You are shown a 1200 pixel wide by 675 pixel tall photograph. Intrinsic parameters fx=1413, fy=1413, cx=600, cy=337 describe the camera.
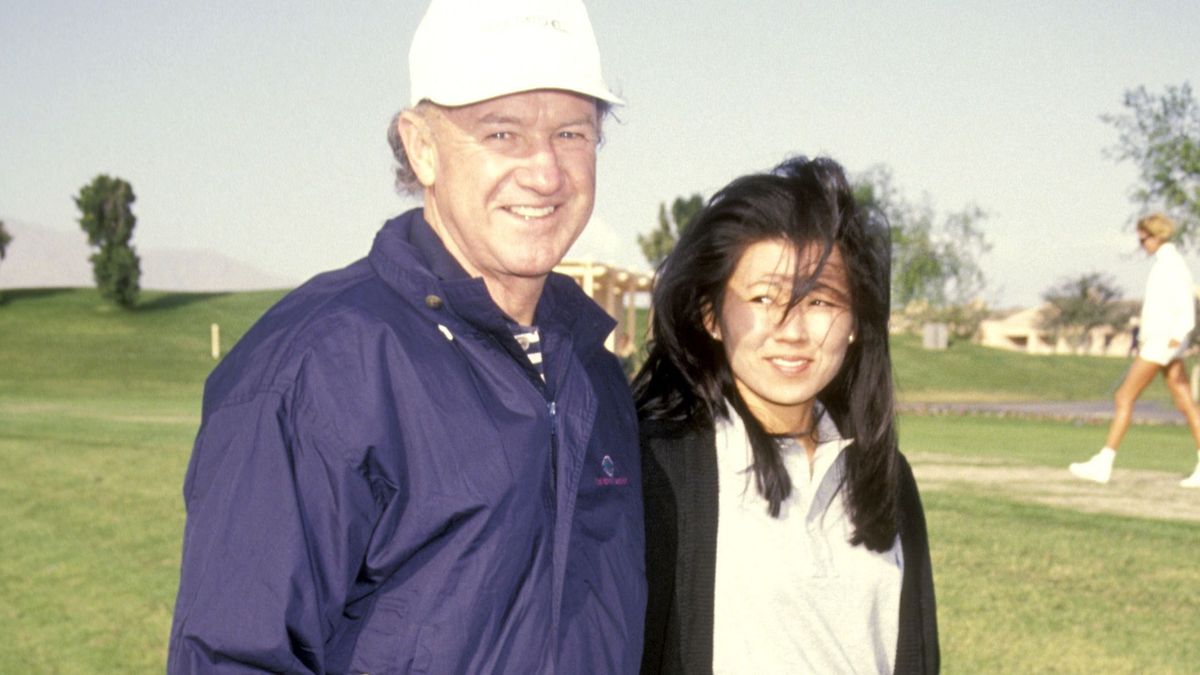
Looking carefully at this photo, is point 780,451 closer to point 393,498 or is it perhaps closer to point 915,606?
point 915,606

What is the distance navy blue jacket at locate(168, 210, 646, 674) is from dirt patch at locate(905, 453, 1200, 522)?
866 centimetres

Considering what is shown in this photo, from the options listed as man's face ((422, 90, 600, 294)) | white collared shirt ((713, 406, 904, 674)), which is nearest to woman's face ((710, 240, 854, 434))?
white collared shirt ((713, 406, 904, 674))

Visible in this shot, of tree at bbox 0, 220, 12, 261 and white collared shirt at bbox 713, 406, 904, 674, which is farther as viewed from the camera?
tree at bbox 0, 220, 12, 261

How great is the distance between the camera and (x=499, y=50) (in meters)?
2.13

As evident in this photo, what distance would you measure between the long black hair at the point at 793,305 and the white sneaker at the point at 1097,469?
31.4 feet

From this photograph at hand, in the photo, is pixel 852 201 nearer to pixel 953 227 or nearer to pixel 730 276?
pixel 730 276

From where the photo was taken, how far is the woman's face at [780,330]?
3.05 m

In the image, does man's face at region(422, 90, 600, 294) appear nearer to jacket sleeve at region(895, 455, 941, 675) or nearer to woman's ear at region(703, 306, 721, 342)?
woman's ear at region(703, 306, 721, 342)

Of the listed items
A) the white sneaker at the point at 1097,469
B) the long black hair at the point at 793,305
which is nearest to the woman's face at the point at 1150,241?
the white sneaker at the point at 1097,469

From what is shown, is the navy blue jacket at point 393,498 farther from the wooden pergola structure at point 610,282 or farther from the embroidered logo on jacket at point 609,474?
the wooden pergola structure at point 610,282

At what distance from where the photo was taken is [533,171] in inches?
89.1

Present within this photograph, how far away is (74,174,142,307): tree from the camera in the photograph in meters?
74.6

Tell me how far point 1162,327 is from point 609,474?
10.3m

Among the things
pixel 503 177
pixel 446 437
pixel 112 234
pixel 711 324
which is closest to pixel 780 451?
pixel 711 324
